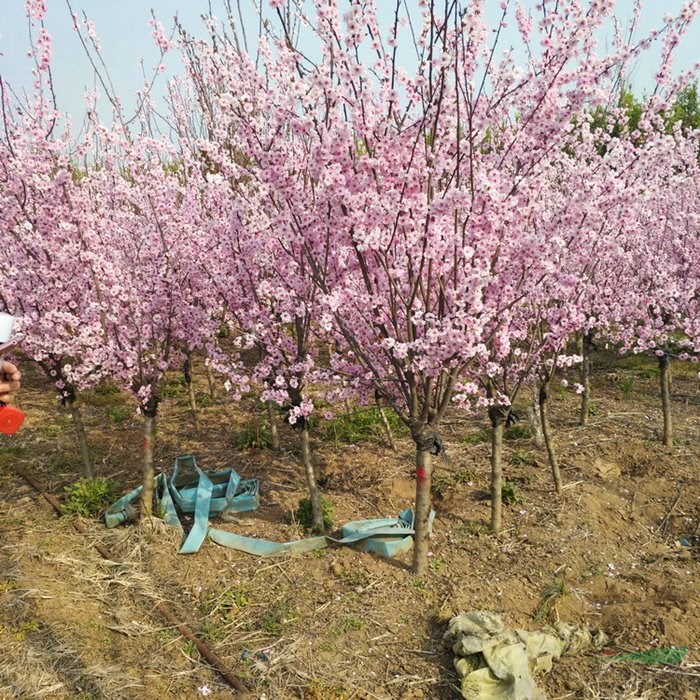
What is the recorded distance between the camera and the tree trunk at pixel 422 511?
15.8ft

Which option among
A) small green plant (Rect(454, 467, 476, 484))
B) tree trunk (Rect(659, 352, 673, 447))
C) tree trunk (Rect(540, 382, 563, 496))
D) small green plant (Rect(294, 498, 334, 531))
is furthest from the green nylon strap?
tree trunk (Rect(659, 352, 673, 447))

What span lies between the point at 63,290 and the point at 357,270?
3.26 m

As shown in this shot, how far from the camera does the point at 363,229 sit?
3793 mm

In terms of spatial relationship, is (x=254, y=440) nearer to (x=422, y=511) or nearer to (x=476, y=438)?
(x=476, y=438)

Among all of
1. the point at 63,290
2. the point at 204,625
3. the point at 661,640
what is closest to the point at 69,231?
the point at 63,290

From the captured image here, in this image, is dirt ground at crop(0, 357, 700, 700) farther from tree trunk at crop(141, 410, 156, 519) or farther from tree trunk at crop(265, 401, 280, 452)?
tree trunk at crop(141, 410, 156, 519)

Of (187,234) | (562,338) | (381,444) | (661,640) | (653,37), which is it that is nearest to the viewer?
(653,37)

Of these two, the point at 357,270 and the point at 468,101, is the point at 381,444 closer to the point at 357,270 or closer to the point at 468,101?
the point at 357,270

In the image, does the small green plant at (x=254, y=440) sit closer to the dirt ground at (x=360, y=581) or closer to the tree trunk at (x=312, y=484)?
the dirt ground at (x=360, y=581)

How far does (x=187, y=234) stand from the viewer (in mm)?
5938

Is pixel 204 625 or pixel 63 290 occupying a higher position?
pixel 63 290

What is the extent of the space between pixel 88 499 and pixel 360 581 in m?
3.20

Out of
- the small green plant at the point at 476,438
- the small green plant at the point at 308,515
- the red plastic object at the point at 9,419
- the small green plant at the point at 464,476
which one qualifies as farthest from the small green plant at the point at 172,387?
the red plastic object at the point at 9,419

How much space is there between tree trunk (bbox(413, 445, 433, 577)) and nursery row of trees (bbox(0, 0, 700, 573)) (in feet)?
0.06
